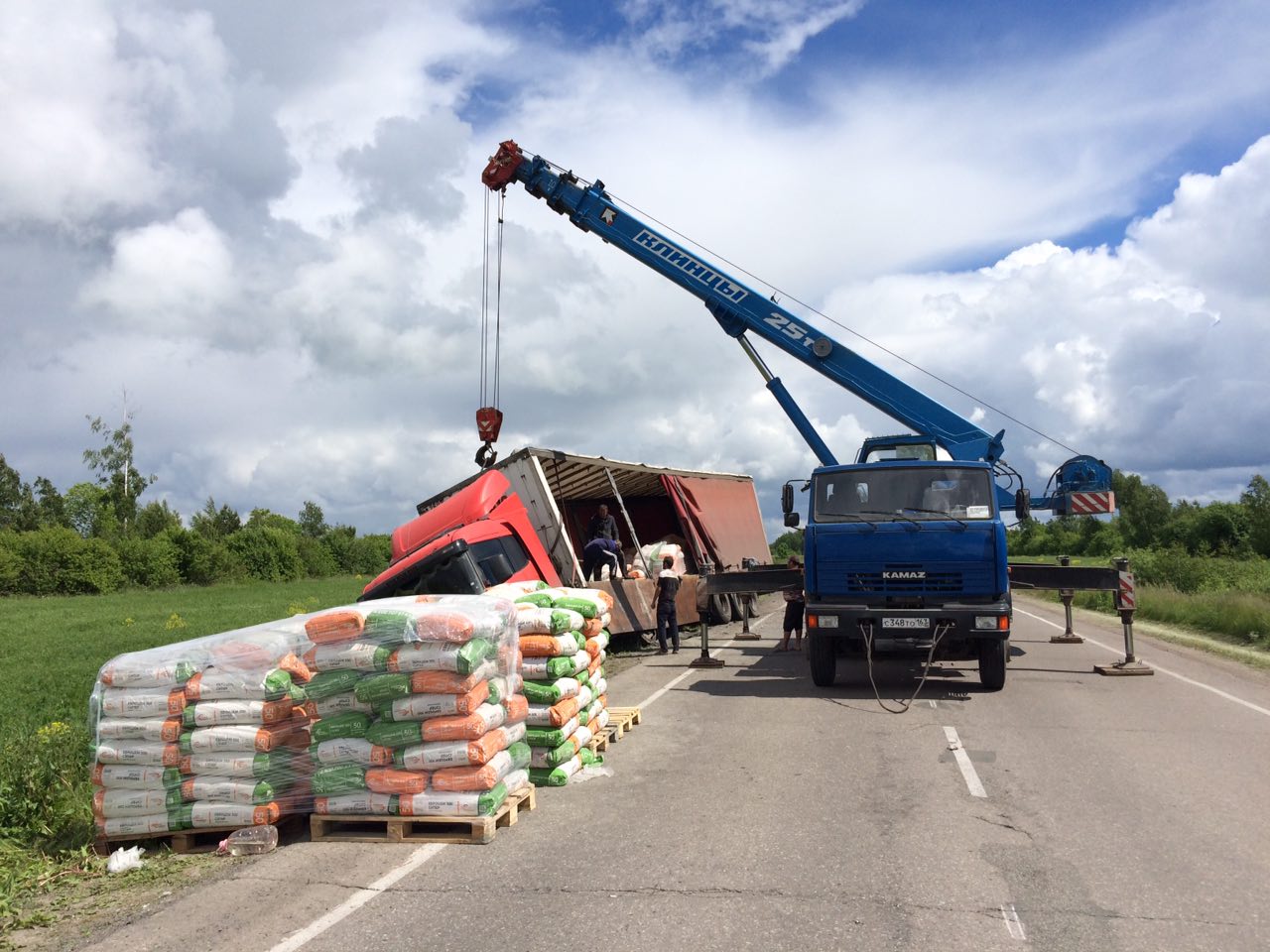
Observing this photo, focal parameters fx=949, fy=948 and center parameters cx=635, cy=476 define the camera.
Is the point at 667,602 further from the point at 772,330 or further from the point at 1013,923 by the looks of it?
the point at 1013,923

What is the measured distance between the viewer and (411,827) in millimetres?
5980

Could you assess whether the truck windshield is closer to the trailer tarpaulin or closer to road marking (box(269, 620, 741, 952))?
road marking (box(269, 620, 741, 952))

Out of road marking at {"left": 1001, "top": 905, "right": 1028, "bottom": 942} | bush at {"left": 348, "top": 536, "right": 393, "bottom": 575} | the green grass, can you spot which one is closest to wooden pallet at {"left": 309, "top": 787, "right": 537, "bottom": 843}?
the green grass

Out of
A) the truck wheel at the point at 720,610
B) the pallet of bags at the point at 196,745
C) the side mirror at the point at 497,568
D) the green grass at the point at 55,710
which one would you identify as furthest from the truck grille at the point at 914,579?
the truck wheel at the point at 720,610

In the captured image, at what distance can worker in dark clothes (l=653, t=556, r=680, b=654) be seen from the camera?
647 inches

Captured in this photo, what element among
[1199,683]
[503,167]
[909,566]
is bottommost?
[1199,683]

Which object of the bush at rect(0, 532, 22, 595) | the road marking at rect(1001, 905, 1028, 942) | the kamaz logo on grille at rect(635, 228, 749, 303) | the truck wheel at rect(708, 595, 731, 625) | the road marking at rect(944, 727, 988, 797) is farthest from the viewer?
the bush at rect(0, 532, 22, 595)

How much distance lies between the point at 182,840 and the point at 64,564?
46.7m

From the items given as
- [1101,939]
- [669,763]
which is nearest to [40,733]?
[669,763]

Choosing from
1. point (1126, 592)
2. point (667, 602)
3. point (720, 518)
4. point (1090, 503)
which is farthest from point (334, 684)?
point (720, 518)

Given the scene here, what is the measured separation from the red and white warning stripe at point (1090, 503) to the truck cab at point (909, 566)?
17.3 ft

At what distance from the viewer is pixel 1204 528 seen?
5903 cm

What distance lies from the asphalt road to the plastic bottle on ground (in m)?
0.11

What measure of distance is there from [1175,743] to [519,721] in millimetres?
5936
